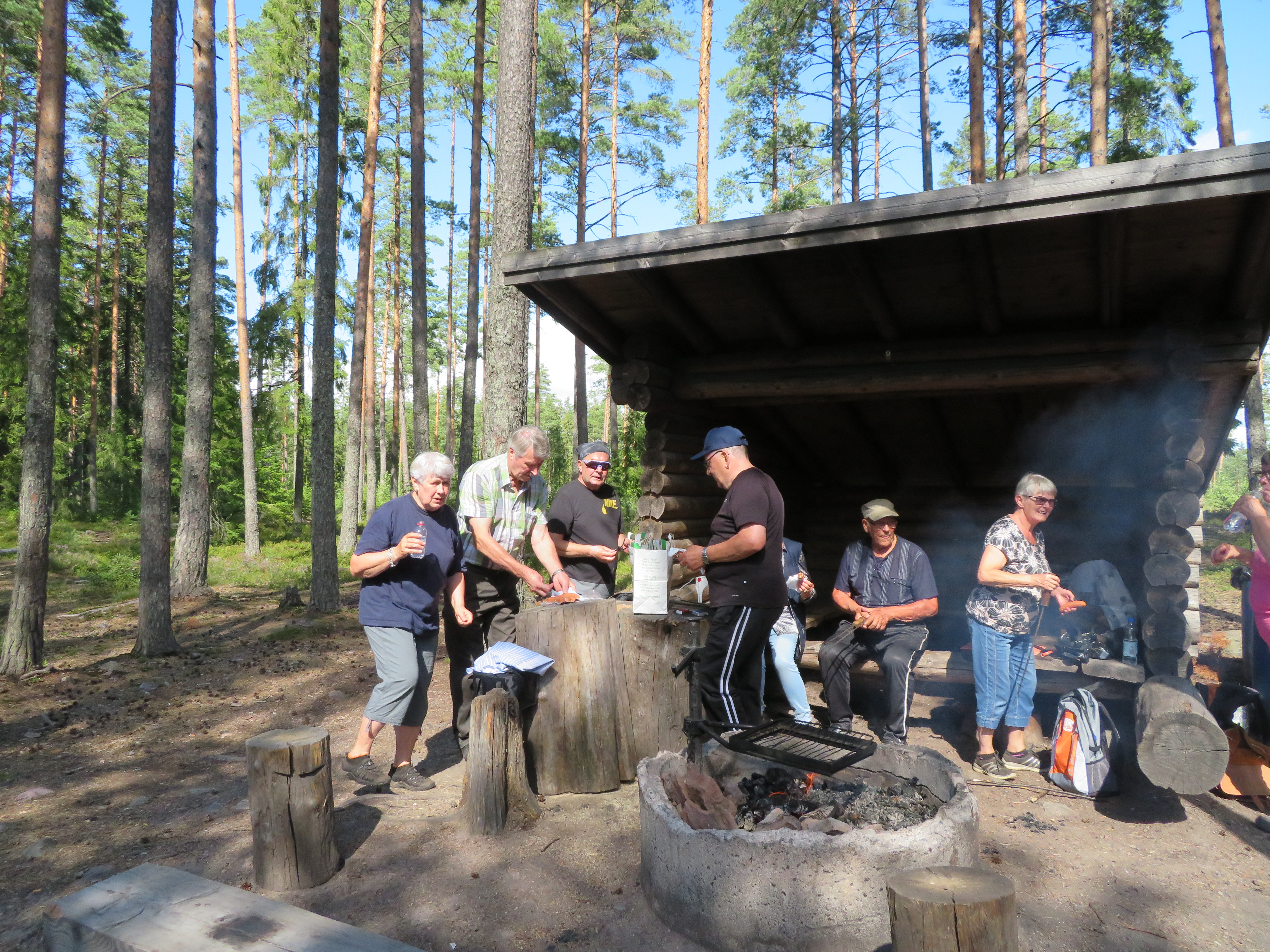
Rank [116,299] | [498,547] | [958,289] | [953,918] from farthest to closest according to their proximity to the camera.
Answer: [116,299], [958,289], [498,547], [953,918]

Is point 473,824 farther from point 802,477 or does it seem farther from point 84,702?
point 802,477

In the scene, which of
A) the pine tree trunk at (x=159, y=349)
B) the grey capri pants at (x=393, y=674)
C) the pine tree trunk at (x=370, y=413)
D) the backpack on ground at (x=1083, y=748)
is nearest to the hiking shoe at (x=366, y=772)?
the grey capri pants at (x=393, y=674)

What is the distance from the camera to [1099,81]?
1053 centimetres

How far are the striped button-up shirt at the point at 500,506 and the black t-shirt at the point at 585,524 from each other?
280 mm

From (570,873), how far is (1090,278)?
448 cm

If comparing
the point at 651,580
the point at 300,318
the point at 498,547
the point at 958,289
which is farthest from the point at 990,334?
the point at 300,318

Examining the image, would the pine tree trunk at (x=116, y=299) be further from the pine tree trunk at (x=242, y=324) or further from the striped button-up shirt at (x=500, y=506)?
the striped button-up shirt at (x=500, y=506)

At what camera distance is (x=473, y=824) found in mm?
3674

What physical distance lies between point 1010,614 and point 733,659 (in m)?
1.87

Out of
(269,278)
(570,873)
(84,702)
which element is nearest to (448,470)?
(570,873)

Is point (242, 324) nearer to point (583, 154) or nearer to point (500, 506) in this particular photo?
point (583, 154)

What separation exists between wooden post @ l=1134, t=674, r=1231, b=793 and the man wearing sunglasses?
9.83ft

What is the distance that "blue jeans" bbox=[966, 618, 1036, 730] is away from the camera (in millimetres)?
4617

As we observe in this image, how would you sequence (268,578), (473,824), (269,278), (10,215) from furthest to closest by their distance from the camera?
(269,278)
(10,215)
(268,578)
(473,824)
